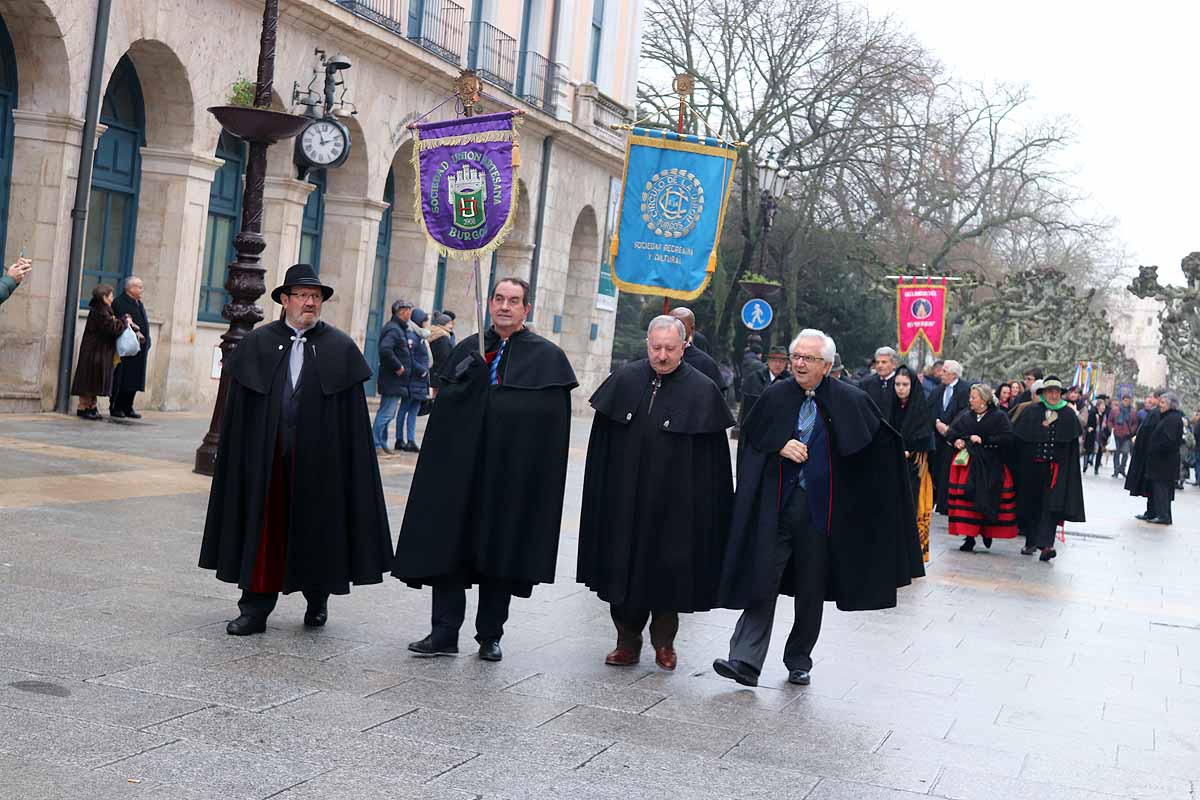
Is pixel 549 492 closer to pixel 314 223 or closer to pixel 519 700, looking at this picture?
pixel 519 700

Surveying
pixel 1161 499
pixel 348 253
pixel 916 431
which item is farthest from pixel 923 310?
pixel 916 431

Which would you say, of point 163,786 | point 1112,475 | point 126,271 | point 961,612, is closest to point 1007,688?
point 961,612

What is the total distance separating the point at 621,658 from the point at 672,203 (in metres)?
7.81

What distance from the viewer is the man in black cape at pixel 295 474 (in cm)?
745

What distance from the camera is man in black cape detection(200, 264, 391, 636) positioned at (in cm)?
745

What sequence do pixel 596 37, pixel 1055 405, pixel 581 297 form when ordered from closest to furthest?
pixel 1055 405
pixel 596 37
pixel 581 297

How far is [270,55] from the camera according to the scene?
13.6 metres

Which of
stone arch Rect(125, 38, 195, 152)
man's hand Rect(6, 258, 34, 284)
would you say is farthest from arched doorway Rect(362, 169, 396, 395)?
man's hand Rect(6, 258, 34, 284)

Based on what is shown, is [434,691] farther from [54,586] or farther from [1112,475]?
[1112,475]

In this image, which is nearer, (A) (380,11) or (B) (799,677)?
(B) (799,677)

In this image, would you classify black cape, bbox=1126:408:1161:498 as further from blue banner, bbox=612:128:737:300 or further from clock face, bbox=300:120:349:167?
clock face, bbox=300:120:349:167

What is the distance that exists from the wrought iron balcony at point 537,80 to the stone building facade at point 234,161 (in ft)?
0.17

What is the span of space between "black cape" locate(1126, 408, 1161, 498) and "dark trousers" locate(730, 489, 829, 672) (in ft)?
54.3

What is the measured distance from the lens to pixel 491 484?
297 inches
